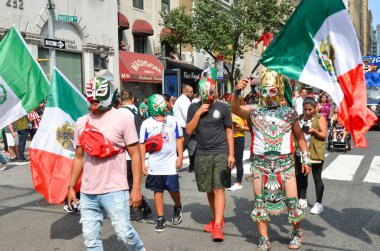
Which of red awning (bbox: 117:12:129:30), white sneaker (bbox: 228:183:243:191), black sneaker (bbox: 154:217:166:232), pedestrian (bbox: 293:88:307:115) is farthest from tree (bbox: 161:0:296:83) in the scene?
black sneaker (bbox: 154:217:166:232)

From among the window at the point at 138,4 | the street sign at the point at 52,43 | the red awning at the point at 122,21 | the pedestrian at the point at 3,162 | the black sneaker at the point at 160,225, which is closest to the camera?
the black sneaker at the point at 160,225

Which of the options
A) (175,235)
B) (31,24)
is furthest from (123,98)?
(31,24)

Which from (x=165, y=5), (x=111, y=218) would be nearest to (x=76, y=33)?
(x=165, y=5)

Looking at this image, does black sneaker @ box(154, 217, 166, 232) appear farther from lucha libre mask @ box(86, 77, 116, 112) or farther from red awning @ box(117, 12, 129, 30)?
red awning @ box(117, 12, 129, 30)

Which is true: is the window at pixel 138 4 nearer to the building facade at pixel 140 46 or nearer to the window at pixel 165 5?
the building facade at pixel 140 46

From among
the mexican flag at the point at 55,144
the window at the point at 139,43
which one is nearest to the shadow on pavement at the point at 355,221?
the mexican flag at the point at 55,144

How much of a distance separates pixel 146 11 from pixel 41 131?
2097cm

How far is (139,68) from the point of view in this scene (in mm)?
24016

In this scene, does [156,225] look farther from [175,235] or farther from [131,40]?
[131,40]

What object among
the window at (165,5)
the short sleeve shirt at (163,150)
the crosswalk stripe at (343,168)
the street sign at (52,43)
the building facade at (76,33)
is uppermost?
the window at (165,5)

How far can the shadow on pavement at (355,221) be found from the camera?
217 inches

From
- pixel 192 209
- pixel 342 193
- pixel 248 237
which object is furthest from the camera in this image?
pixel 342 193

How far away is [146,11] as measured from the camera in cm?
2595

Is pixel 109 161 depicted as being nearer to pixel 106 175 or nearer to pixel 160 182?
pixel 106 175
